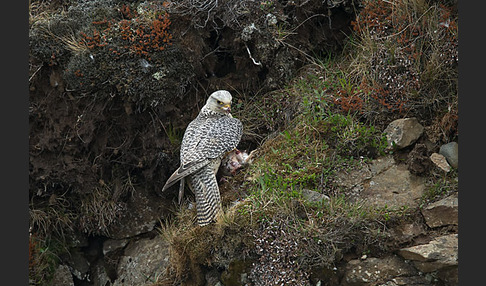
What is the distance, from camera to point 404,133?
7812 mm

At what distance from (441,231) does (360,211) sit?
0.98m

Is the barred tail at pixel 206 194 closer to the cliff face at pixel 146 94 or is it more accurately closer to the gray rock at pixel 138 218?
the cliff face at pixel 146 94

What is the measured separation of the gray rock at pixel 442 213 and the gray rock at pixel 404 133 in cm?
110

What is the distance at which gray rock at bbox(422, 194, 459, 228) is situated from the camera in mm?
6812

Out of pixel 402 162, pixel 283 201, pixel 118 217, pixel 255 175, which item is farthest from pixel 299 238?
pixel 118 217

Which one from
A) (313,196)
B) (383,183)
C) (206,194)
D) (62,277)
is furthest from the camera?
(62,277)

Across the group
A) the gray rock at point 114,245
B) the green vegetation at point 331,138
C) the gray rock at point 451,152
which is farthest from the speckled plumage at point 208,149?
the gray rock at point 451,152

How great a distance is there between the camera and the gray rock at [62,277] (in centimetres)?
895

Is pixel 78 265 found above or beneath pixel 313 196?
beneath

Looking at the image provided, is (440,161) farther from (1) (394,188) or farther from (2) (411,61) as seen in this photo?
(2) (411,61)

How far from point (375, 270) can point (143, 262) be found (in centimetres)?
384

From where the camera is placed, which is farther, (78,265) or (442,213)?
(78,265)

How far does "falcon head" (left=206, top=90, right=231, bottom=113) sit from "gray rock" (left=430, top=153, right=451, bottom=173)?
9.89ft

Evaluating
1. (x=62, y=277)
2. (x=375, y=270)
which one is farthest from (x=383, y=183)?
(x=62, y=277)
